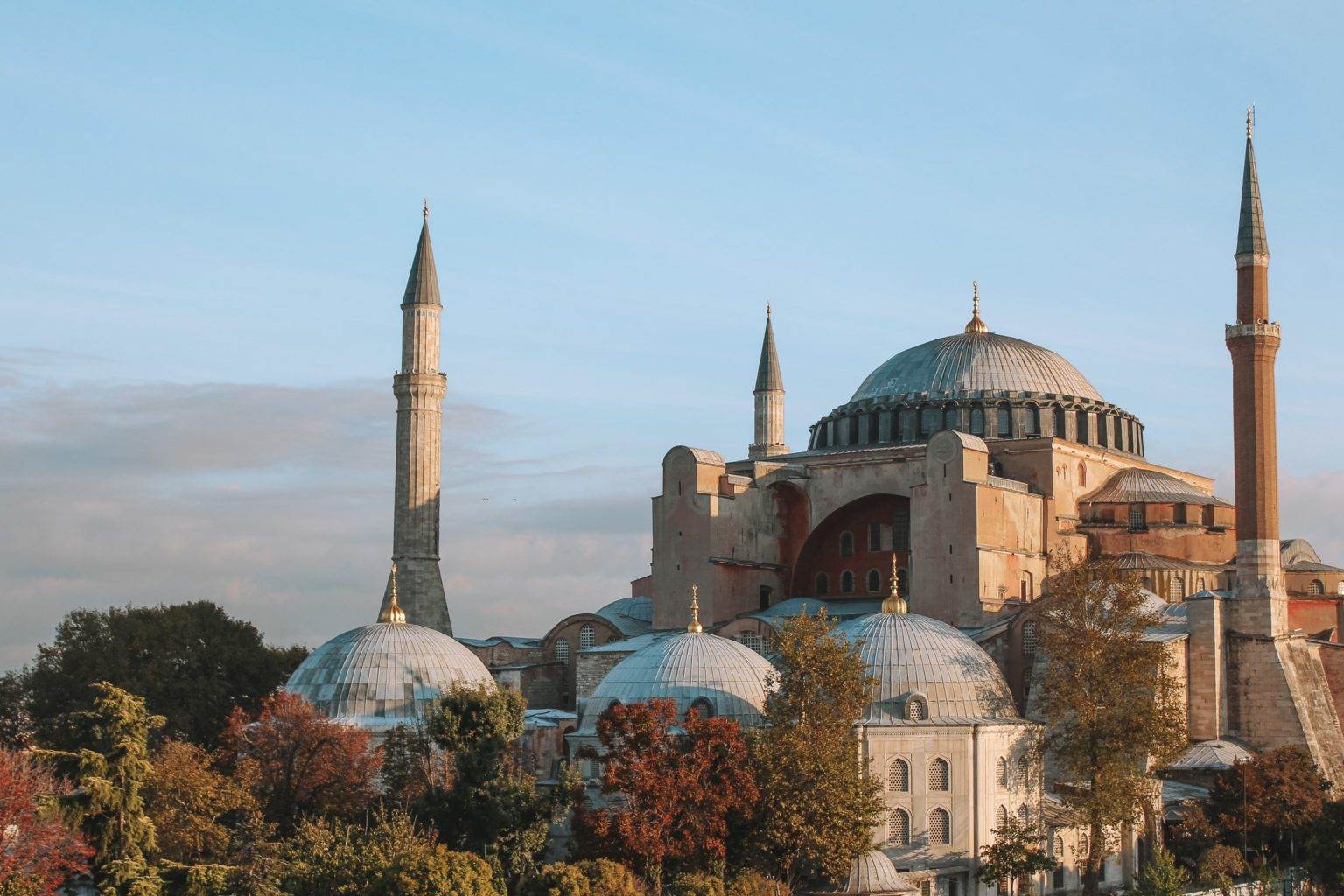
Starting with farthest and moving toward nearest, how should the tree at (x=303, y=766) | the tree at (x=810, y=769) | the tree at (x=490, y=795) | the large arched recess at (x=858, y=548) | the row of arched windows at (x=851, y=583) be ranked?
the large arched recess at (x=858, y=548) → the row of arched windows at (x=851, y=583) → the tree at (x=303, y=766) → the tree at (x=810, y=769) → the tree at (x=490, y=795)

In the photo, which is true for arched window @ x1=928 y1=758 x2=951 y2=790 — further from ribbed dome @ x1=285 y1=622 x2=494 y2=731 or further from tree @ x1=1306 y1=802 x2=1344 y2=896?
ribbed dome @ x1=285 y1=622 x2=494 y2=731

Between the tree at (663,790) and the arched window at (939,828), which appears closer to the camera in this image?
the tree at (663,790)

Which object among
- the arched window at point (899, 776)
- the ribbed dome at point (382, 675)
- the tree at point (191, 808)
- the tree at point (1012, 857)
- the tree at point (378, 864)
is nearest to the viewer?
the tree at point (378, 864)

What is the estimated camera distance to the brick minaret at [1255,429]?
32438mm

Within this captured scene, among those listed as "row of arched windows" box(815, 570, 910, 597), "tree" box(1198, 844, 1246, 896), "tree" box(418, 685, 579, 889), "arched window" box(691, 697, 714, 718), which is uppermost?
"row of arched windows" box(815, 570, 910, 597)

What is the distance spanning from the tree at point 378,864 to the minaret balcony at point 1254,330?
59.3 ft

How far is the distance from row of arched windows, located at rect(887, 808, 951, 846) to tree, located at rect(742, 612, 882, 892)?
515 mm

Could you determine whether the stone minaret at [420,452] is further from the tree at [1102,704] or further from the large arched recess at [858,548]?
the tree at [1102,704]

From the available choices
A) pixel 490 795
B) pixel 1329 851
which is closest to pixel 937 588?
pixel 1329 851

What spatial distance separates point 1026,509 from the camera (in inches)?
1384

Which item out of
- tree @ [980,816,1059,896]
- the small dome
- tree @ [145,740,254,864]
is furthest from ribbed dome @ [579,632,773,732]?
tree @ [145,740,254,864]

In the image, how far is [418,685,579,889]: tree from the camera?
24172 mm

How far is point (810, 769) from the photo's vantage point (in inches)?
967

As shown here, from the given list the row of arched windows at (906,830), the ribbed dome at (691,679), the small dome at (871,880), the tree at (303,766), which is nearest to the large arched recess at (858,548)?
the ribbed dome at (691,679)
